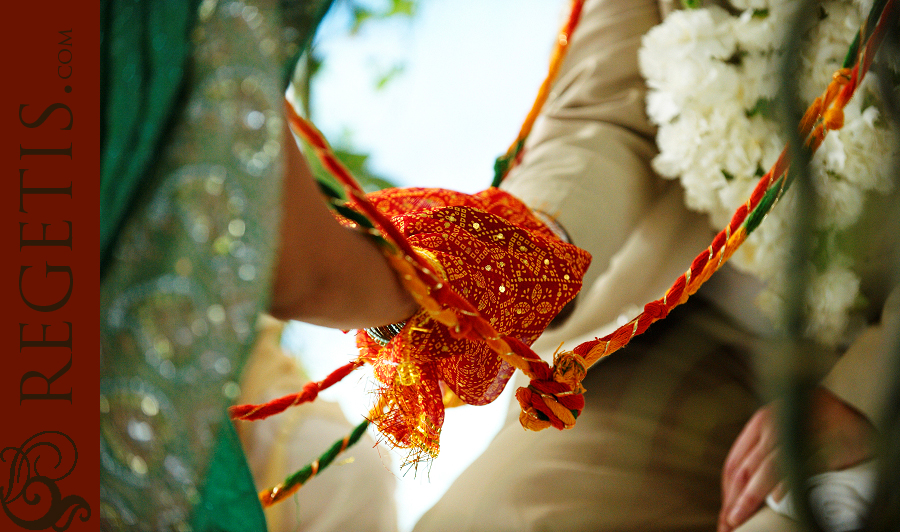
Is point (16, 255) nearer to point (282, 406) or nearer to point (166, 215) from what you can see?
point (166, 215)

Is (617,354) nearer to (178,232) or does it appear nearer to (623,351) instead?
(623,351)

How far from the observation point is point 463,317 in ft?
1.10

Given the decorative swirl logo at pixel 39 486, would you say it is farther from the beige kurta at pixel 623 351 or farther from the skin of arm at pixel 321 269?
the beige kurta at pixel 623 351

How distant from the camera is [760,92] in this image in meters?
0.65

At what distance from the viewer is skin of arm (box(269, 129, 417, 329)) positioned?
0.26 meters

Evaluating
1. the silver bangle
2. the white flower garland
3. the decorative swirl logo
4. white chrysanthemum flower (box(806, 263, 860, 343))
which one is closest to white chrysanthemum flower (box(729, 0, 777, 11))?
the white flower garland

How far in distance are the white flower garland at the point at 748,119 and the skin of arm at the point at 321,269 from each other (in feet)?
1.55

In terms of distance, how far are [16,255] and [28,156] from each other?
4 centimetres

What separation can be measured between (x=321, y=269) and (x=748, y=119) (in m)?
0.58

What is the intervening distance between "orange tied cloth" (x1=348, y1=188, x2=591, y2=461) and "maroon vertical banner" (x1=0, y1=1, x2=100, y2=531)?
178mm

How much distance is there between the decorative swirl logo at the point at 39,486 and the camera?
25 cm

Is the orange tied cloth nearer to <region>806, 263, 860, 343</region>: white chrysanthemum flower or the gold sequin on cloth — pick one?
the gold sequin on cloth

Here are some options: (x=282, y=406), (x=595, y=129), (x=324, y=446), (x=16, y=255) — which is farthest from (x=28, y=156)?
(x=595, y=129)

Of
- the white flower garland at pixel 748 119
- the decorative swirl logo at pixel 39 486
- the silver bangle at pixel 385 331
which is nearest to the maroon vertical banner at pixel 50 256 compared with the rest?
the decorative swirl logo at pixel 39 486
